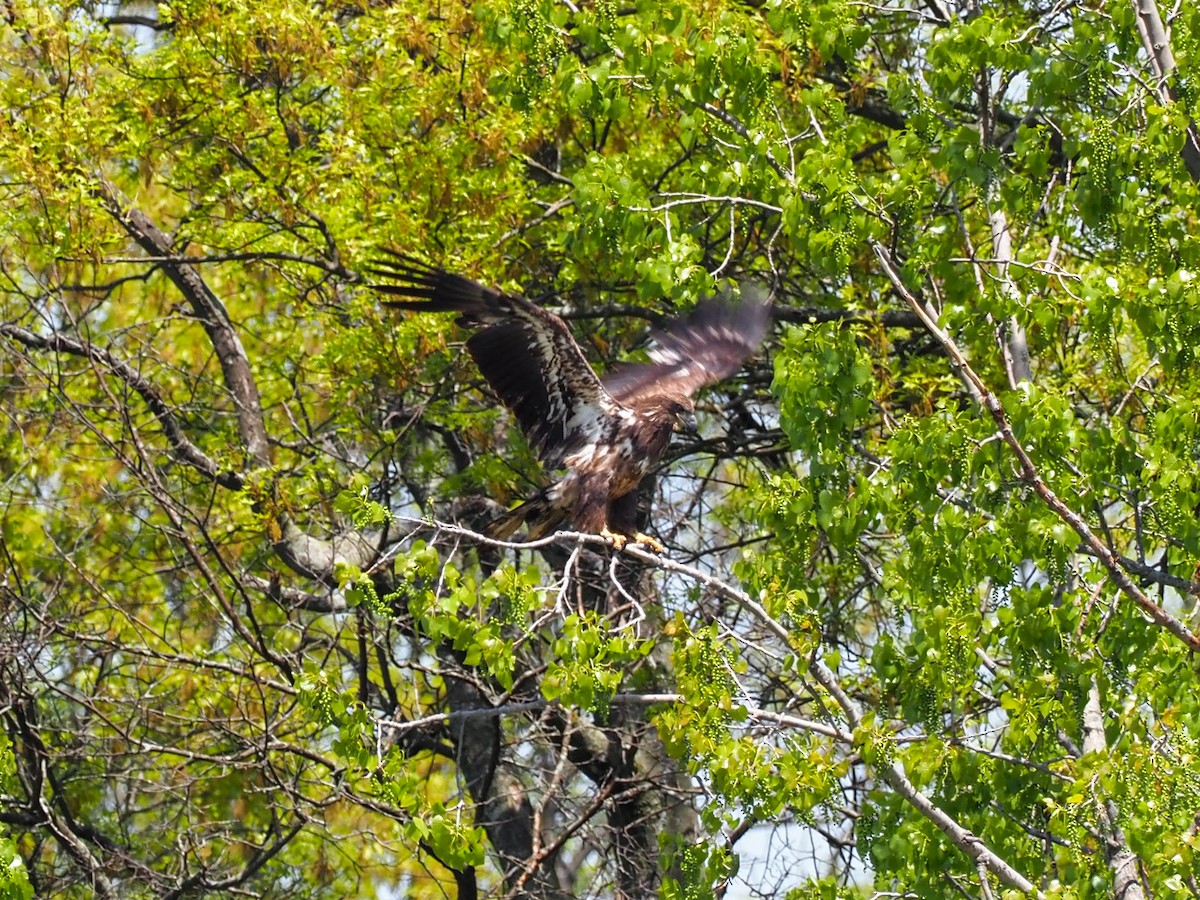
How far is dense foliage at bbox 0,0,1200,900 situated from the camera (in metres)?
5.31

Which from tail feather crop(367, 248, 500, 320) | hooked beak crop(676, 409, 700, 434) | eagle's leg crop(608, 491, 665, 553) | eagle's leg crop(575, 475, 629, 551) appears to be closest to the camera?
tail feather crop(367, 248, 500, 320)

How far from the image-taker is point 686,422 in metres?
8.48

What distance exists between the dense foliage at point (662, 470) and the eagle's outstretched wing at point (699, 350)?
27 centimetres

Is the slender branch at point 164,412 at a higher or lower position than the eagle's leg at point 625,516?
higher

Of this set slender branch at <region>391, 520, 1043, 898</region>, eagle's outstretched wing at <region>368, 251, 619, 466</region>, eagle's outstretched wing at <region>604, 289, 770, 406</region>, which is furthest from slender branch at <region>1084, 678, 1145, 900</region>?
eagle's outstretched wing at <region>604, 289, 770, 406</region>

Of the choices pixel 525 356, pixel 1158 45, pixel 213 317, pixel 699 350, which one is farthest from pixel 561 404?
pixel 1158 45

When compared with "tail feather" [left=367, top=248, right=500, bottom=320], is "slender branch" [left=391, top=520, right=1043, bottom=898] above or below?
below

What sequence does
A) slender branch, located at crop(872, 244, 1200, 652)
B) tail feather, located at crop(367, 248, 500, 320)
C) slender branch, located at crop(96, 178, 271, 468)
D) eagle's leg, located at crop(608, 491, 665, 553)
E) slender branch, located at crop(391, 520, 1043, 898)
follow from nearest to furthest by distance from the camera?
1. slender branch, located at crop(872, 244, 1200, 652)
2. slender branch, located at crop(391, 520, 1043, 898)
3. tail feather, located at crop(367, 248, 500, 320)
4. eagle's leg, located at crop(608, 491, 665, 553)
5. slender branch, located at crop(96, 178, 271, 468)

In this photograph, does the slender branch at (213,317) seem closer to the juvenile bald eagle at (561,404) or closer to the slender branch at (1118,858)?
the juvenile bald eagle at (561,404)

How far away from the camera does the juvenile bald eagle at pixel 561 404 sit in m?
7.62

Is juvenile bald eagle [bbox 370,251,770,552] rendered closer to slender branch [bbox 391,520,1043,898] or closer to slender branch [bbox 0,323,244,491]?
slender branch [bbox 0,323,244,491]

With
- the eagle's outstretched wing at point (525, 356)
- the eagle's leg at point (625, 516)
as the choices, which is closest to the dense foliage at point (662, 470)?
the eagle's leg at point (625, 516)

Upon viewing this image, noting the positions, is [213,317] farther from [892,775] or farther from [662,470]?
[892,775]

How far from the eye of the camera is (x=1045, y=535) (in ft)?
16.8
